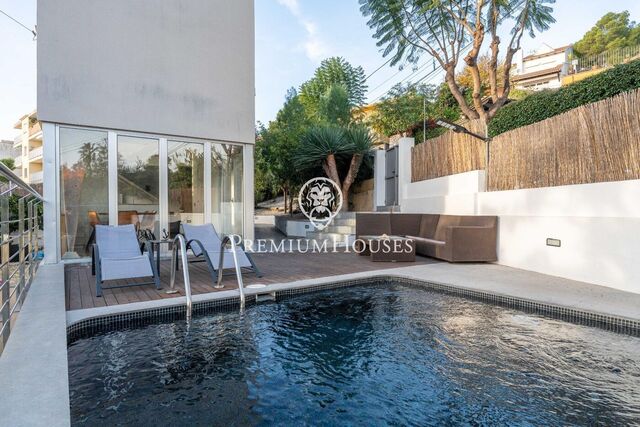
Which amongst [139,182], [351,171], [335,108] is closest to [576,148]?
[351,171]

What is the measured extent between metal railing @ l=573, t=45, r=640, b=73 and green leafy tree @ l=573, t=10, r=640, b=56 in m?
8.19

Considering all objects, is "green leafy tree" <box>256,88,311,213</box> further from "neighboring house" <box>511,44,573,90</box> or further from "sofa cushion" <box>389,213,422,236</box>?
"neighboring house" <box>511,44,573,90</box>

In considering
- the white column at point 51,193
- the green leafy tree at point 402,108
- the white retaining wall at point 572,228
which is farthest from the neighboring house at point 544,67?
the white column at point 51,193

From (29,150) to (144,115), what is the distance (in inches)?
1678

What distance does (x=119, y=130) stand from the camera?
777 centimetres

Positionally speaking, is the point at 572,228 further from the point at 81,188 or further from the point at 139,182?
the point at 81,188

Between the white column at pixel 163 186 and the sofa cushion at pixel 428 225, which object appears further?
the sofa cushion at pixel 428 225

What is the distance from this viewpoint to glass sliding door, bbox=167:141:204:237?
841cm

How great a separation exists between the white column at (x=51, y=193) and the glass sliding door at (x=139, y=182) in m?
1.06

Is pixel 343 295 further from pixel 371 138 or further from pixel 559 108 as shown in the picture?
Result: pixel 371 138

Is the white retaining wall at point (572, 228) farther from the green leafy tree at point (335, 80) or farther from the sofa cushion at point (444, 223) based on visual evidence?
the green leafy tree at point (335, 80)

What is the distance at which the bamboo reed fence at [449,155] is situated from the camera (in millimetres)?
8703

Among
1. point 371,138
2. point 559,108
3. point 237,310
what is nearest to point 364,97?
point 371,138

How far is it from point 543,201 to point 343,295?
12.9 feet
